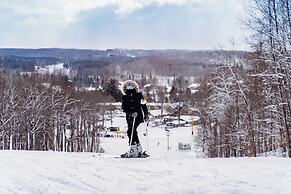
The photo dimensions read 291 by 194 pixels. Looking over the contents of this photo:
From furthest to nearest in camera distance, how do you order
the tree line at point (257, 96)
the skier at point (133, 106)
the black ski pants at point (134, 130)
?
the tree line at point (257, 96)
the skier at point (133, 106)
the black ski pants at point (134, 130)

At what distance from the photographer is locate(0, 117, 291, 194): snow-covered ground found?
7.87 m

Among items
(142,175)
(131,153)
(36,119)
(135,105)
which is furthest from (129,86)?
(36,119)

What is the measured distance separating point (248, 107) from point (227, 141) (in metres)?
6.07

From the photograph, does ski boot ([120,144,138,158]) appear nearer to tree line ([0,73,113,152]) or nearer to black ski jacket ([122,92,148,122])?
black ski jacket ([122,92,148,122])

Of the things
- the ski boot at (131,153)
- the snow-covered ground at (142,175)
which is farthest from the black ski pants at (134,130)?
the snow-covered ground at (142,175)

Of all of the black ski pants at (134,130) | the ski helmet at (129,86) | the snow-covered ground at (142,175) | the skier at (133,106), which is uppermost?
the ski helmet at (129,86)

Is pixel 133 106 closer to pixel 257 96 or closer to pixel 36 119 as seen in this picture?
pixel 257 96

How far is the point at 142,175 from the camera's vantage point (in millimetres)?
9422

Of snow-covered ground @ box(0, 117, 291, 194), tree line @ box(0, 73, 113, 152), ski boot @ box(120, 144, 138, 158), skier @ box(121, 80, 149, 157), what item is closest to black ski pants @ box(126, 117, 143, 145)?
skier @ box(121, 80, 149, 157)

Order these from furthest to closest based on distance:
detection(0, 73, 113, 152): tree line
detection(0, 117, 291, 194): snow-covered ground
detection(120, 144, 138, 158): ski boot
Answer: detection(0, 73, 113, 152): tree line < detection(120, 144, 138, 158): ski boot < detection(0, 117, 291, 194): snow-covered ground

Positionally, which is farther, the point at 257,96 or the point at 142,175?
the point at 257,96

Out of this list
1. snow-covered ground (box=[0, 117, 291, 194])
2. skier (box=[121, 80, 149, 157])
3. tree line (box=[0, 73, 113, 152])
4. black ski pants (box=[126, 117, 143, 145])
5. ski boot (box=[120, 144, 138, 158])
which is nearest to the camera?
snow-covered ground (box=[0, 117, 291, 194])

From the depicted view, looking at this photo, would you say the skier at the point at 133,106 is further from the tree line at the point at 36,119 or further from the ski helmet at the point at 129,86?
the tree line at the point at 36,119

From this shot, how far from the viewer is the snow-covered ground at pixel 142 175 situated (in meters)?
7.87
